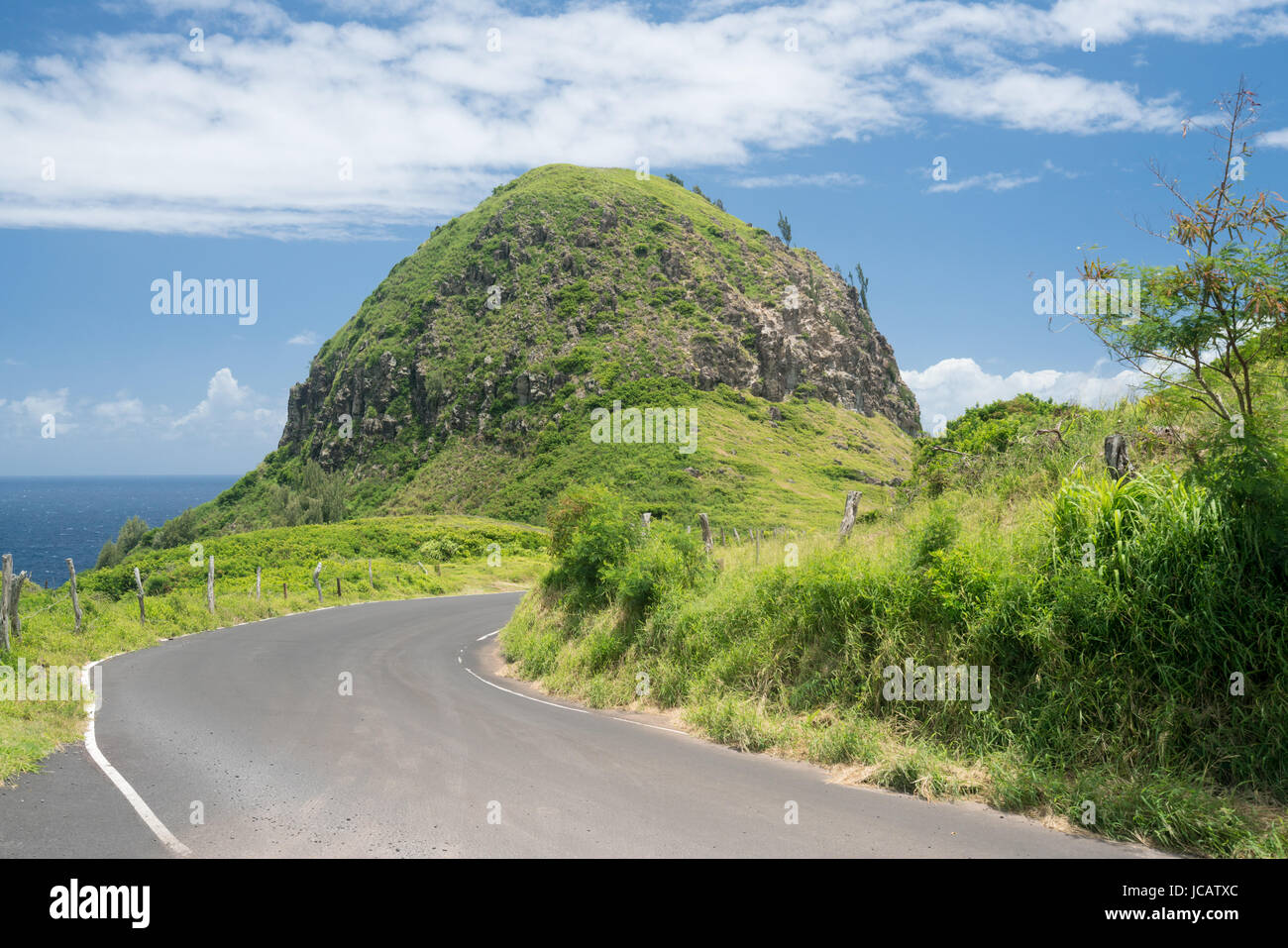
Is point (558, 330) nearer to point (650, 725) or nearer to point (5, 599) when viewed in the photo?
point (5, 599)

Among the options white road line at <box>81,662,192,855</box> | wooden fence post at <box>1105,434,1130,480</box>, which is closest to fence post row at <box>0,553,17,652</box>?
white road line at <box>81,662,192,855</box>

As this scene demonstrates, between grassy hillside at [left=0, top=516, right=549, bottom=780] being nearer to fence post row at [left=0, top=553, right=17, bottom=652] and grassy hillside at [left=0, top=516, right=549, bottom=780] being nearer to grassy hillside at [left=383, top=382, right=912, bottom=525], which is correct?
fence post row at [left=0, top=553, right=17, bottom=652]

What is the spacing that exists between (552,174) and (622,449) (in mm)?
80804

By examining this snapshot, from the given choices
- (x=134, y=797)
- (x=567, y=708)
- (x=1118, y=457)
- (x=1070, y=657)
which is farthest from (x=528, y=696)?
(x=1118, y=457)

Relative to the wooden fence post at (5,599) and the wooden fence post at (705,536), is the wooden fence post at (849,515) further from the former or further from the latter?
the wooden fence post at (5,599)

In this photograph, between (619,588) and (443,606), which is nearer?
(619,588)

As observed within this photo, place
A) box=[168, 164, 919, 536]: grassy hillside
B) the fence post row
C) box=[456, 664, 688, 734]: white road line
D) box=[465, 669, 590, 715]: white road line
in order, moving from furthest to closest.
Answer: box=[168, 164, 919, 536]: grassy hillside, the fence post row, box=[465, 669, 590, 715]: white road line, box=[456, 664, 688, 734]: white road line

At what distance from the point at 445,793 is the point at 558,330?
109195mm

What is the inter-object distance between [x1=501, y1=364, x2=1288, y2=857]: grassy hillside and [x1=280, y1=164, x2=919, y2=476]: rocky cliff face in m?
92.2

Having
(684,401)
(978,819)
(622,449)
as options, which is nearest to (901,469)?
(684,401)

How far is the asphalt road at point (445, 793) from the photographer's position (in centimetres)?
629

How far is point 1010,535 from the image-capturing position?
31.6 feet

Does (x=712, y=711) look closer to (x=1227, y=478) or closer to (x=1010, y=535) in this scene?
(x=1010, y=535)

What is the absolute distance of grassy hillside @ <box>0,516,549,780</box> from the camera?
1248 centimetres
